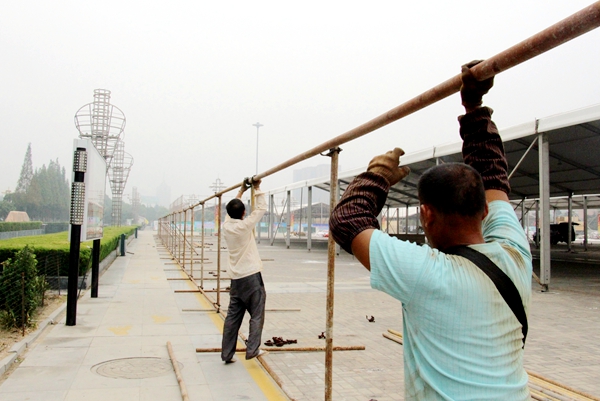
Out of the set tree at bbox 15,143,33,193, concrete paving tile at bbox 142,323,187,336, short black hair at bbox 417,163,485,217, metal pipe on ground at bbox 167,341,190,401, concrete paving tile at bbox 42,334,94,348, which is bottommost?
concrete paving tile at bbox 42,334,94,348

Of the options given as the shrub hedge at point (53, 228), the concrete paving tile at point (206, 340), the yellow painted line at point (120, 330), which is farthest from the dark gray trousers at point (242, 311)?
the shrub hedge at point (53, 228)

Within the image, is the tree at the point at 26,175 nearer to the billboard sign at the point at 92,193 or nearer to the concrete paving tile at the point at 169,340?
the billboard sign at the point at 92,193

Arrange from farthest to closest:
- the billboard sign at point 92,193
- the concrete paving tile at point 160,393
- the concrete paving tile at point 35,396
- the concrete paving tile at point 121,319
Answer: the billboard sign at point 92,193 < the concrete paving tile at point 121,319 < the concrete paving tile at point 160,393 < the concrete paving tile at point 35,396

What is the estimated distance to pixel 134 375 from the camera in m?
5.30

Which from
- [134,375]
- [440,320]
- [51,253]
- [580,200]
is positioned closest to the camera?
[440,320]

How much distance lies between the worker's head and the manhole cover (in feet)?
14.7

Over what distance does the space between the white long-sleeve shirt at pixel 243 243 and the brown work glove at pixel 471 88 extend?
4.19 m

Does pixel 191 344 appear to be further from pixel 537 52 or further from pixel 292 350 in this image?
pixel 537 52

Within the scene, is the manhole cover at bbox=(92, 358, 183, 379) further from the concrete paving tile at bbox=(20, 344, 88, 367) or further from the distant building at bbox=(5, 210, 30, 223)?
the distant building at bbox=(5, 210, 30, 223)

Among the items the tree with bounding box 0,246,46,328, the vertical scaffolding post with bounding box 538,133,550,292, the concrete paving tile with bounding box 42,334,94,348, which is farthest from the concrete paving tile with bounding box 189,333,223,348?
the vertical scaffolding post with bounding box 538,133,550,292

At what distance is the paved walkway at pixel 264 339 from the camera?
491cm

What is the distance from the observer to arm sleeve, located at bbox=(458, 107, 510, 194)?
6.26ft

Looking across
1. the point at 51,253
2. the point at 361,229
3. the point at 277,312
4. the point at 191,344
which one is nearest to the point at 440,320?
the point at 361,229

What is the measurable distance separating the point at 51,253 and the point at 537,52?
11132 mm
